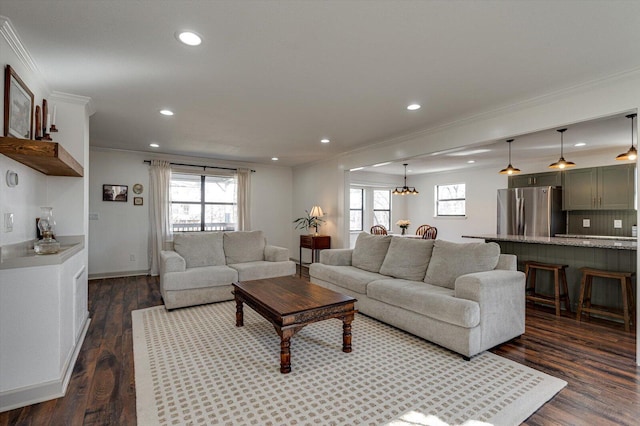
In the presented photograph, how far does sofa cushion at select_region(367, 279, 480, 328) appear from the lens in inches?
101

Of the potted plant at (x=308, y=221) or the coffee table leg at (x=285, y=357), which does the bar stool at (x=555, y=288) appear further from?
the potted plant at (x=308, y=221)

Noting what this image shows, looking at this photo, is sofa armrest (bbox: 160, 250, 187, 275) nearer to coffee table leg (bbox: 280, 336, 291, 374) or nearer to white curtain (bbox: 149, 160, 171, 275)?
white curtain (bbox: 149, 160, 171, 275)

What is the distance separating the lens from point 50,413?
1.89 m

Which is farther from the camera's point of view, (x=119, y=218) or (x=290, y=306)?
(x=119, y=218)

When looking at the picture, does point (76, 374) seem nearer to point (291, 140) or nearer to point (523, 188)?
point (291, 140)

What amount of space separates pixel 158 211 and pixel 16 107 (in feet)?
12.7

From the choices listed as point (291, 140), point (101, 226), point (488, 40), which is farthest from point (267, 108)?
point (101, 226)

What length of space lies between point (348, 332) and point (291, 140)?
3336mm

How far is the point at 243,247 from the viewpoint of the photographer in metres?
5.05

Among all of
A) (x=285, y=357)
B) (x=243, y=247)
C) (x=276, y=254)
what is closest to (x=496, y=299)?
(x=285, y=357)

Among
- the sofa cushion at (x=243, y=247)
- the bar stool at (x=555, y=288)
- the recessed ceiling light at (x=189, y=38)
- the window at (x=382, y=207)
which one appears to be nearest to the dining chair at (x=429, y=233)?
the window at (x=382, y=207)

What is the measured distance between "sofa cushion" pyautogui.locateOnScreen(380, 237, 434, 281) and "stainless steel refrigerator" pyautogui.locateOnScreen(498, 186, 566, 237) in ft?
11.2

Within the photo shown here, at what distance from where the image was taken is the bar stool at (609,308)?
10.8ft

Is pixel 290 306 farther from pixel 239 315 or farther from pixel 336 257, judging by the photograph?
pixel 336 257
